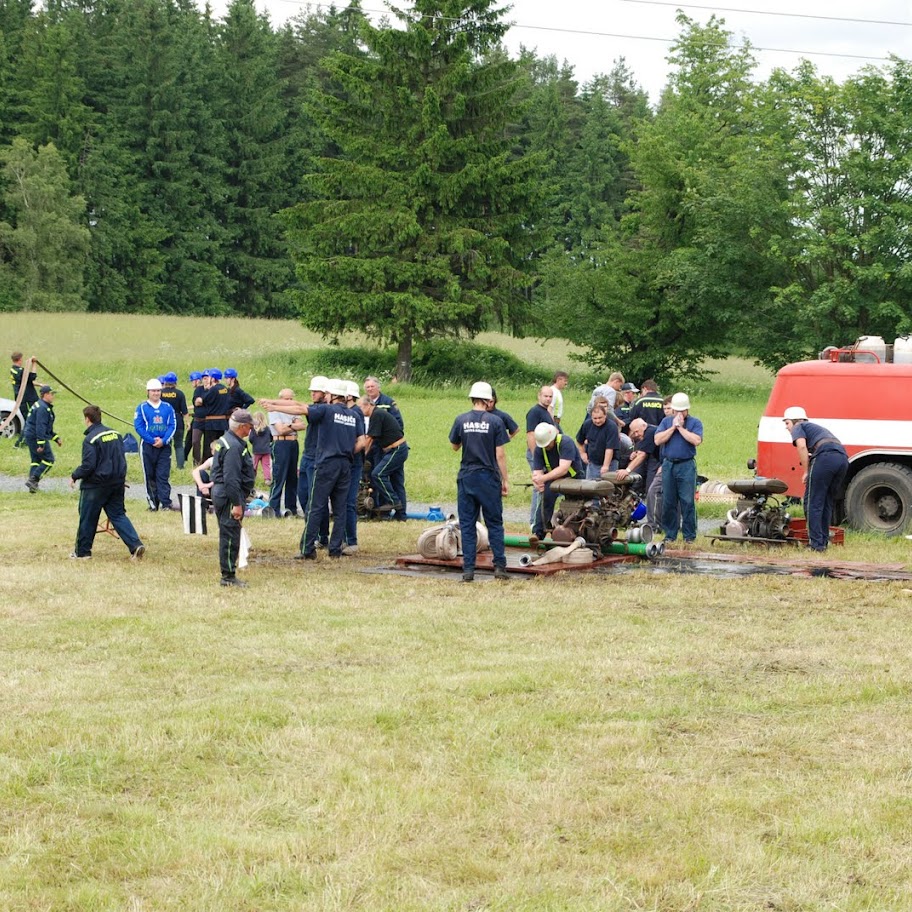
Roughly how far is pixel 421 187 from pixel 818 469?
100 ft

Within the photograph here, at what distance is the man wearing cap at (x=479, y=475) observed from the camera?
13.3 m

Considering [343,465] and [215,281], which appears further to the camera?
[215,281]

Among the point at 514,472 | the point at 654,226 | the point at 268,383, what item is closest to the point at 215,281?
the point at 654,226

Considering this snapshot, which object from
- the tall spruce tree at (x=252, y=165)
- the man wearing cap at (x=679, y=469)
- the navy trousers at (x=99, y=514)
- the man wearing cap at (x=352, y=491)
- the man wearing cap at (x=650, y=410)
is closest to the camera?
the navy trousers at (x=99, y=514)

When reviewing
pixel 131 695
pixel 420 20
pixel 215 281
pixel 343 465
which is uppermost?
pixel 420 20

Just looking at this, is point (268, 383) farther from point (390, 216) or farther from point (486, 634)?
point (486, 634)

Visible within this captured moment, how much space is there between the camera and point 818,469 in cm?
1518

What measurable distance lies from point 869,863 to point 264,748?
3263mm

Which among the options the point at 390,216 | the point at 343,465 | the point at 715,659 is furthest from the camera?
the point at 390,216

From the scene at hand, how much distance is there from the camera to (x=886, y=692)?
29.1 feet

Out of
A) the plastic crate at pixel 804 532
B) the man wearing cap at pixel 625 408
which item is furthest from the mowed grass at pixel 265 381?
the plastic crate at pixel 804 532

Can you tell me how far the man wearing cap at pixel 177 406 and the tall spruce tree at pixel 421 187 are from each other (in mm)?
19554

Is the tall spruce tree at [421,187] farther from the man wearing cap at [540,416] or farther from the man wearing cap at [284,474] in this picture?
the man wearing cap at [540,416]

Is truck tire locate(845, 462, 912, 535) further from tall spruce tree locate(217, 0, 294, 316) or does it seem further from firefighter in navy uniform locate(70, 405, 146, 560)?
tall spruce tree locate(217, 0, 294, 316)
